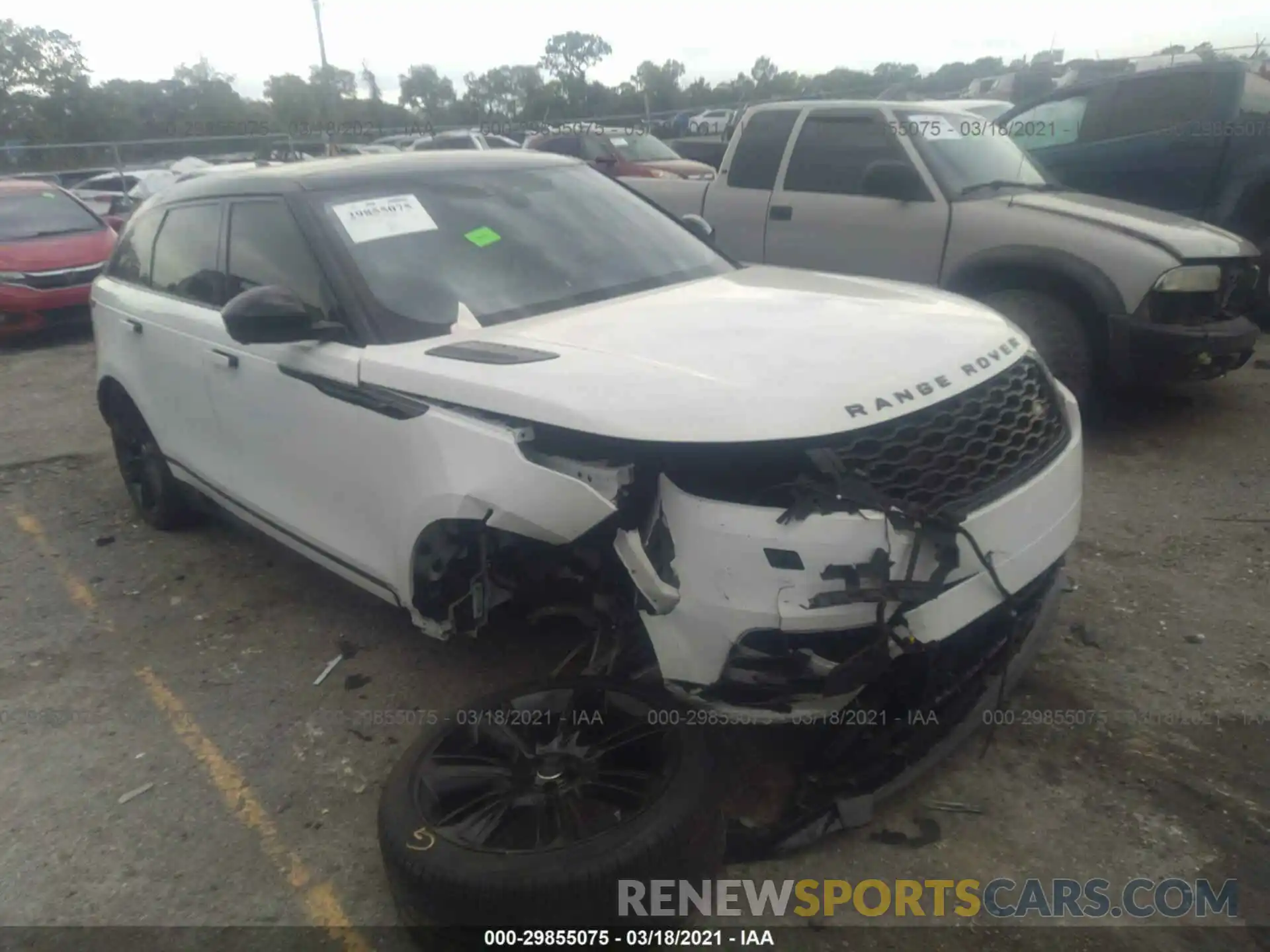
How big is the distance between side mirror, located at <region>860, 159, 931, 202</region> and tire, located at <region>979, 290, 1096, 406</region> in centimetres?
93

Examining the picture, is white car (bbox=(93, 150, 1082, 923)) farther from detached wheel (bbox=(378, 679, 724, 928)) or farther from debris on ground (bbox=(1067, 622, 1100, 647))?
debris on ground (bbox=(1067, 622, 1100, 647))

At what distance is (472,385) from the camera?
2.53m

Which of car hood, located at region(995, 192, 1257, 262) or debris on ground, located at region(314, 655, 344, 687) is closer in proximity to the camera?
debris on ground, located at region(314, 655, 344, 687)

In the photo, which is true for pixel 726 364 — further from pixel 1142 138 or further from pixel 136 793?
pixel 1142 138

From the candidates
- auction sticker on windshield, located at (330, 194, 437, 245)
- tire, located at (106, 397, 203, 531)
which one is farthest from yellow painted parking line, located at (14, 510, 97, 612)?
auction sticker on windshield, located at (330, 194, 437, 245)

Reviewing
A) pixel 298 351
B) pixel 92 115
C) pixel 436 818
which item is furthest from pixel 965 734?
pixel 92 115

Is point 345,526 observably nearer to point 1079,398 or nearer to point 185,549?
point 185,549

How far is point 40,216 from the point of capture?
10.3 m

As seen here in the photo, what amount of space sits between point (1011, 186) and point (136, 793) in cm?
556

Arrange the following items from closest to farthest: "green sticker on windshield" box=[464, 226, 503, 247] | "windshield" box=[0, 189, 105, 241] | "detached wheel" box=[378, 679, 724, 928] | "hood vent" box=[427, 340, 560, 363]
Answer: "detached wheel" box=[378, 679, 724, 928], "hood vent" box=[427, 340, 560, 363], "green sticker on windshield" box=[464, 226, 503, 247], "windshield" box=[0, 189, 105, 241]

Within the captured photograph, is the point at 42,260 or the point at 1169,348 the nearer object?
the point at 1169,348

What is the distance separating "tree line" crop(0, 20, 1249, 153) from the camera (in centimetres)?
3225

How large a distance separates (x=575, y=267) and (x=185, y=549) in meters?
2.62

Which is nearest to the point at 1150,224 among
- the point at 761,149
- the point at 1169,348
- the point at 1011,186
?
the point at 1169,348
